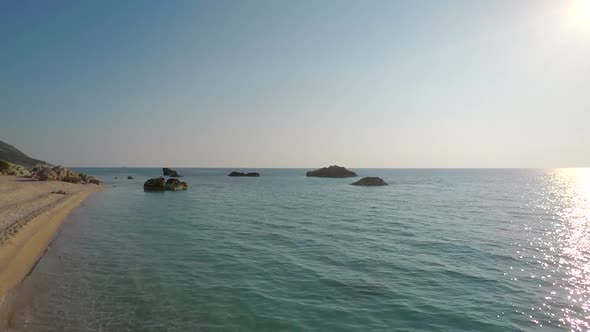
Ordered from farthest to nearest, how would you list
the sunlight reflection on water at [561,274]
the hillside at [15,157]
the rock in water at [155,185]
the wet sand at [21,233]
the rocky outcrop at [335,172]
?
1. the rocky outcrop at [335,172]
2. the hillside at [15,157]
3. the rock in water at [155,185]
4. the wet sand at [21,233]
5. the sunlight reflection on water at [561,274]

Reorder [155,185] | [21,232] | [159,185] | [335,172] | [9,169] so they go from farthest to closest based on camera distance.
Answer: [335,172]
[9,169]
[159,185]
[155,185]
[21,232]

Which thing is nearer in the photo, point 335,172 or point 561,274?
point 561,274

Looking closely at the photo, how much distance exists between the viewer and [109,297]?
1087cm

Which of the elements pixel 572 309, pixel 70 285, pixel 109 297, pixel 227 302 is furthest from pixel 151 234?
pixel 572 309

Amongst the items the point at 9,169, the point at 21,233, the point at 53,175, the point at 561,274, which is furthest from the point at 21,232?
the point at 9,169

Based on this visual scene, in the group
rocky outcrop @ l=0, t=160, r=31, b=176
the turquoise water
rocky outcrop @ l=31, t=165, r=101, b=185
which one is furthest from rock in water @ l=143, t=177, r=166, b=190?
the turquoise water

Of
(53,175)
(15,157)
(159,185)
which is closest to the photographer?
(53,175)

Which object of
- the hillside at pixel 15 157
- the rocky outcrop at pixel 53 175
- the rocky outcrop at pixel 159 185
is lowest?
the rocky outcrop at pixel 159 185

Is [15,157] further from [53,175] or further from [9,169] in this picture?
[53,175]

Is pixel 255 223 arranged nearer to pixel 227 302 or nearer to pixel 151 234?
pixel 151 234

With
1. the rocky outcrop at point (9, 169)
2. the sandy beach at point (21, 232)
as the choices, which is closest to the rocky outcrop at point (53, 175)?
the rocky outcrop at point (9, 169)

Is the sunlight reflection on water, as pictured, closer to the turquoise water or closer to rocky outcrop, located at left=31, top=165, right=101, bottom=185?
the turquoise water

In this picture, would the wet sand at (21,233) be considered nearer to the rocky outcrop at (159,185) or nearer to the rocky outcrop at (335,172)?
the rocky outcrop at (159,185)

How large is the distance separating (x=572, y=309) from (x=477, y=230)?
14.9 meters
